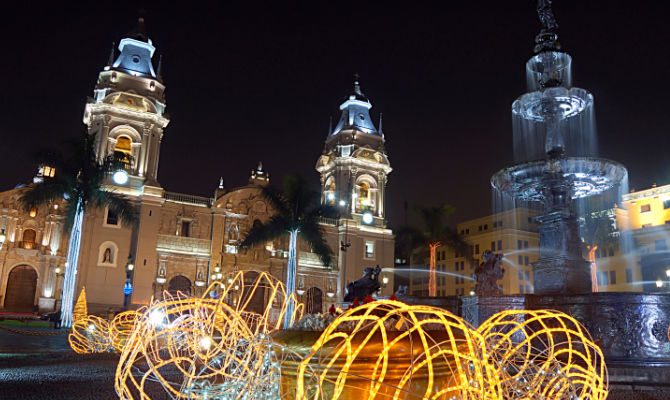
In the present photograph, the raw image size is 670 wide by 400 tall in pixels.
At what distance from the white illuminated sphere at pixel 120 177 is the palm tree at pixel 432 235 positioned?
20.8 meters

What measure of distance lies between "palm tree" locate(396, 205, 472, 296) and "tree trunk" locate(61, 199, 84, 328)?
75.8 ft

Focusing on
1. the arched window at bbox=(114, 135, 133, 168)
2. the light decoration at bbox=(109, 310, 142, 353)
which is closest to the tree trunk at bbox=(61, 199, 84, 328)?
the light decoration at bbox=(109, 310, 142, 353)

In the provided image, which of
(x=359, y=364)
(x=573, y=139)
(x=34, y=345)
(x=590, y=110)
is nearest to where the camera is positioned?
(x=359, y=364)

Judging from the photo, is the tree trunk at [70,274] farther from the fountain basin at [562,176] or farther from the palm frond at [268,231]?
the fountain basin at [562,176]

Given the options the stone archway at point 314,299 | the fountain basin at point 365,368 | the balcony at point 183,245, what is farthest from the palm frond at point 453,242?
the fountain basin at point 365,368

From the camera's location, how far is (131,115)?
127 ft

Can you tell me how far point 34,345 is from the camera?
1560cm

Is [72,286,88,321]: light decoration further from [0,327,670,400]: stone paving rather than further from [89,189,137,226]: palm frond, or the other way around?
[89,189,137,226]: palm frond

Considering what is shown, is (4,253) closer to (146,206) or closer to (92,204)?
(146,206)

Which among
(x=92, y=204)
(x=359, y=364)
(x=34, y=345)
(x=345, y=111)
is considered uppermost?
(x=345, y=111)

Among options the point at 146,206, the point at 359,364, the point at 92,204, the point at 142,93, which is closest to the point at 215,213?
the point at 146,206

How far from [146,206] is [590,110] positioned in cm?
3015

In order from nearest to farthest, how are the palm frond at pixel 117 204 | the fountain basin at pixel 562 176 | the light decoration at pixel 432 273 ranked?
1. the fountain basin at pixel 562 176
2. the palm frond at pixel 117 204
3. the light decoration at pixel 432 273

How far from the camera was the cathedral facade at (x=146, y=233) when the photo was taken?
116ft
